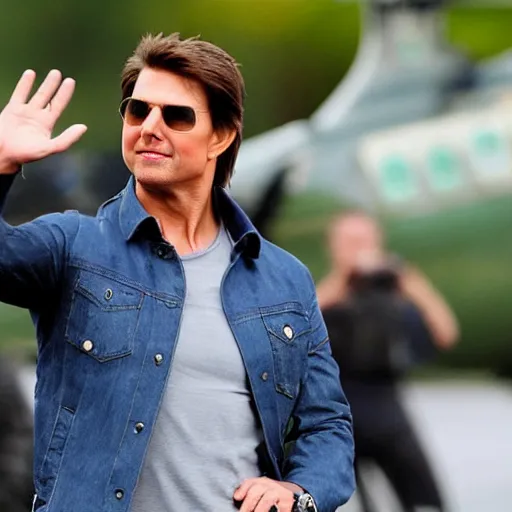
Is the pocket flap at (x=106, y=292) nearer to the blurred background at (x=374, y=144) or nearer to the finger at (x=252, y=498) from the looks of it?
the finger at (x=252, y=498)

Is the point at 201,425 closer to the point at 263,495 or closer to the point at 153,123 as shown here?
the point at 263,495

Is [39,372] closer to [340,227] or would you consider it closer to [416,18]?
[340,227]

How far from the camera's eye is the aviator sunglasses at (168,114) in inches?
88.0

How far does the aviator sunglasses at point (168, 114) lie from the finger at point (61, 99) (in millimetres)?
104

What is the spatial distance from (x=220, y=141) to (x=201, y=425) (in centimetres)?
48

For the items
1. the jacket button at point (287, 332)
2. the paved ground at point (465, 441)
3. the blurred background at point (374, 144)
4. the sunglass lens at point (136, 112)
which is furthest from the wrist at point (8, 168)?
the paved ground at point (465, 441)

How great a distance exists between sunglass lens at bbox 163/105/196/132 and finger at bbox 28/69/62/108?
173mm

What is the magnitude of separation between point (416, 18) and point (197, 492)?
3.31m

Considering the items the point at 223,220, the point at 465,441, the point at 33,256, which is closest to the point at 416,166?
the point at 465,441

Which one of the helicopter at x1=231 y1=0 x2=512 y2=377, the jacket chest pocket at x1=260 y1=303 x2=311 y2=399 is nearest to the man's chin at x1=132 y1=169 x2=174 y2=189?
the jacket chest pocket at x1=260 y1=303 x2=311 y2=399

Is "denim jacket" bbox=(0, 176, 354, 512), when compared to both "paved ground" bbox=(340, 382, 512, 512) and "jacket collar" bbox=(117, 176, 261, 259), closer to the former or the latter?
"jacket collar" bbox=(117, 176, 261, 259)

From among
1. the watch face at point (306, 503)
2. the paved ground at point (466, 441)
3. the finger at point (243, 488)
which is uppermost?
the finger at point (243, 488)

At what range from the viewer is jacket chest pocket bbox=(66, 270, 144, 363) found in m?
2.13

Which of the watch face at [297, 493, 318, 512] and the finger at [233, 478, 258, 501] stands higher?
the finger at [233, 478, 258, 501]
